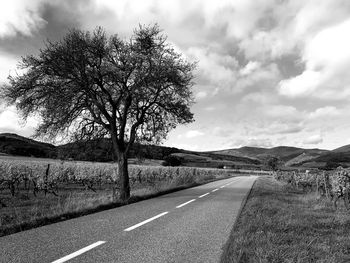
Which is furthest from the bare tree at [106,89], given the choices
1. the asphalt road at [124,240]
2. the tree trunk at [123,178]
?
the asphalt road at [124,240]

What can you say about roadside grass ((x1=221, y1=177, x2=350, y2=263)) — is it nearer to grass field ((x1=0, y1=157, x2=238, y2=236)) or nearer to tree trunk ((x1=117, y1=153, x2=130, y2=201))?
grass field ((x1=0, y1=157, x2=238, y2=236))

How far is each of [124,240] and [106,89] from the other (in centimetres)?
1209

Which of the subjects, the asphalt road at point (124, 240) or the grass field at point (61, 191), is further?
the grass field at point (61, 191)

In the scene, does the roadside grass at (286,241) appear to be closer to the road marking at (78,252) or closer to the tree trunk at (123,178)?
the road marking at (78,252)

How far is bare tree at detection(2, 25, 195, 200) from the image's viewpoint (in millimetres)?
15141

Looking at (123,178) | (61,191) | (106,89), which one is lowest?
(61,191)

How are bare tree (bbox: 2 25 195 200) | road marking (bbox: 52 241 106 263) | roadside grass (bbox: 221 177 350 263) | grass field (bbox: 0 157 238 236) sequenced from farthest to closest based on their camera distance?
bare tree (bbox: 2 25 195 200), grass field (bbox: 0 157 238 236), roadside grass (bbox: 221 177 350 263), road marking (bbox: 52 241 106 263)

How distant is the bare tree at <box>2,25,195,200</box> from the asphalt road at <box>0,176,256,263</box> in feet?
22.2

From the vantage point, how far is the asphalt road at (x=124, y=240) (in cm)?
539

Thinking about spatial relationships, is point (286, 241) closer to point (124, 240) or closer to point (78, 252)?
point (124, 240)

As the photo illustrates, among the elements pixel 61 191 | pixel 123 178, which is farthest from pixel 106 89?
pixel 61 191

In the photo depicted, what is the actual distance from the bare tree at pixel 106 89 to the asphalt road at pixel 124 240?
6.76 m

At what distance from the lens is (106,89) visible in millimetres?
17344

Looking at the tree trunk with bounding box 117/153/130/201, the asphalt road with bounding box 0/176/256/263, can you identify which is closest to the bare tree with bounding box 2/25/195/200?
the tree trunk with bounding box 117/153/130/201
